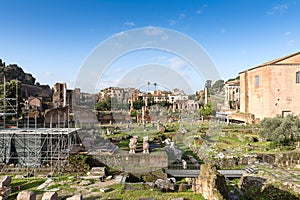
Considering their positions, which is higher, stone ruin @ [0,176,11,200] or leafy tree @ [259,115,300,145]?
leafy tree @ [259,115,300,145]

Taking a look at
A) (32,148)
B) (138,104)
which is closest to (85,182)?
(32,148)

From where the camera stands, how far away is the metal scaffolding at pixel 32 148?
11086 millimetres

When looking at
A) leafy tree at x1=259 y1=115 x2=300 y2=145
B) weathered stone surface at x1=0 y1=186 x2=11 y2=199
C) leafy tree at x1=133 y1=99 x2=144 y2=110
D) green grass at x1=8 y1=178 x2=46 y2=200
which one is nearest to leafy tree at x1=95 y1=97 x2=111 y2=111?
leafy tree at x1=133 y1=99 x2=144 y2=110

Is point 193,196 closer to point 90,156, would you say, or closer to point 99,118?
point 90,156

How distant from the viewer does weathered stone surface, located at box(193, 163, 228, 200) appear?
7327 mm

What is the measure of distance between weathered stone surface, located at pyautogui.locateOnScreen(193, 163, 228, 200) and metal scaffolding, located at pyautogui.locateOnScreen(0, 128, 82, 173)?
654cm

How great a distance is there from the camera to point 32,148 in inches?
442

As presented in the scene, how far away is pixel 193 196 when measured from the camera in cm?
808

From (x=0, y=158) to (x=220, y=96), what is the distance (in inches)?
1783

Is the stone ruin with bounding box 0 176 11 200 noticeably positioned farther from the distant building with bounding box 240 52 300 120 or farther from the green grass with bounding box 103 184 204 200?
the distant building with bounding box 240 52 300 120

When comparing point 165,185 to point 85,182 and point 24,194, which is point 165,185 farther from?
point 24,194

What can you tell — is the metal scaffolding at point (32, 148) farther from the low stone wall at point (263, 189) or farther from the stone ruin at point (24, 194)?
the low stone wall at point (263, 189)

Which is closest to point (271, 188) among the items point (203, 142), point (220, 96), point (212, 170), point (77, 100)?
point (212, 170)

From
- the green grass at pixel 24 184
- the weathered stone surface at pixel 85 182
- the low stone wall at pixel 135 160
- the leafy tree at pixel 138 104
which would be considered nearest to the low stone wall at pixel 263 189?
the low stone wall at pixel 135 160
